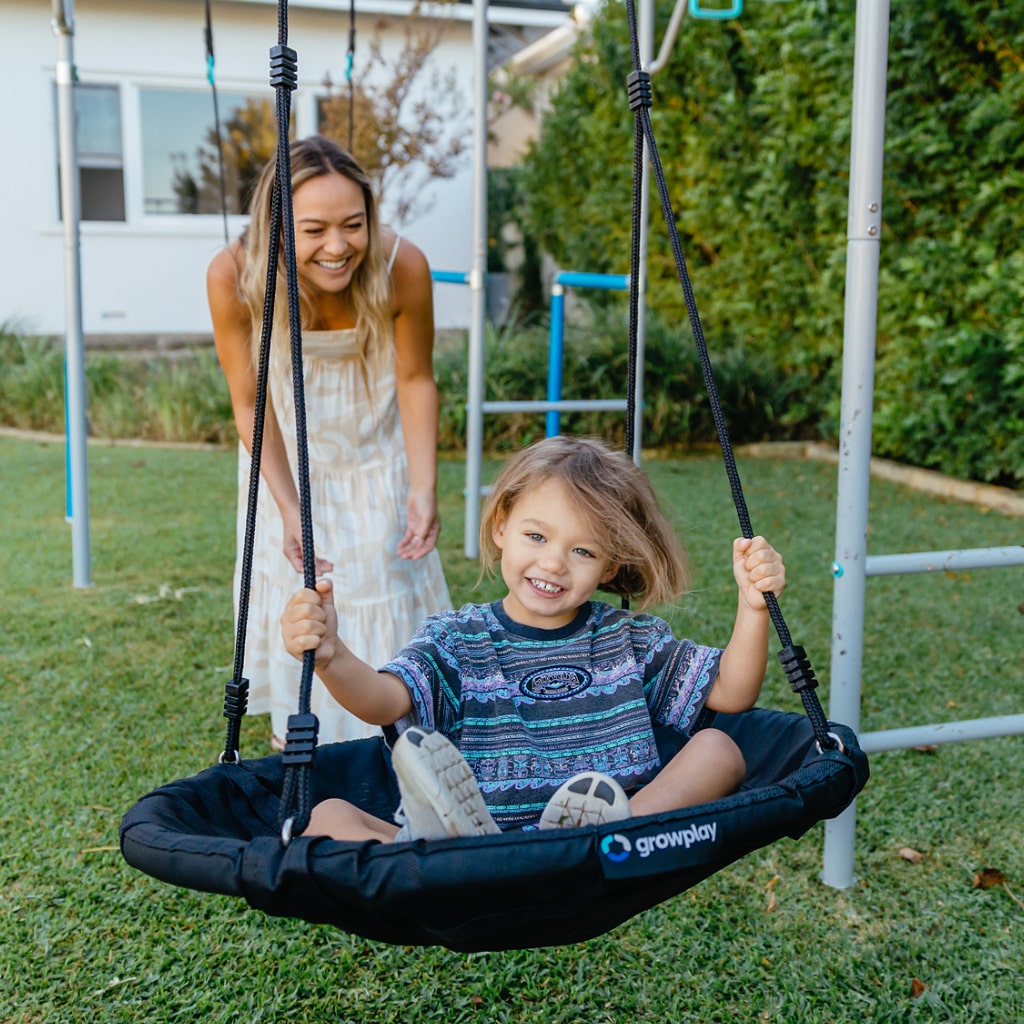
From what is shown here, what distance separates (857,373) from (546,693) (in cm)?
82

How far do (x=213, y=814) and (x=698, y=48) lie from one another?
21.6 ft

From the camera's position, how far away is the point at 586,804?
1439mm

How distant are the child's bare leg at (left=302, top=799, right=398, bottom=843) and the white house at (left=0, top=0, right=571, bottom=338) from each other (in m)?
8.96

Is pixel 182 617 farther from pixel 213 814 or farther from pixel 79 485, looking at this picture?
pixel 213 814

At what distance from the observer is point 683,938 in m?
2.01

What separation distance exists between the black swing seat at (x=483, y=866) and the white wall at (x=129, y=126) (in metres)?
9.48

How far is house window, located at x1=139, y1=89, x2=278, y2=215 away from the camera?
10.5 metres

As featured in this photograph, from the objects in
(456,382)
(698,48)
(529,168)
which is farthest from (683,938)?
(529,168)

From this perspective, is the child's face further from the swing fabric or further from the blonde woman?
the blonde woman

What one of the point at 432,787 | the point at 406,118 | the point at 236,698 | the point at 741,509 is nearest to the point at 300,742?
the point at 432,787

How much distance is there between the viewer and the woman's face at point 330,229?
219cm

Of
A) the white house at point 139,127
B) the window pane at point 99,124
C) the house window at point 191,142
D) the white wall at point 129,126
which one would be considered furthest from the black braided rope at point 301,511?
the window pane at point 99,124

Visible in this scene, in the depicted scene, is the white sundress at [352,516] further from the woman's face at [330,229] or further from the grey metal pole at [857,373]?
the grey metal pole at [857,373]

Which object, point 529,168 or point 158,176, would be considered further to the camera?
point 158,176
